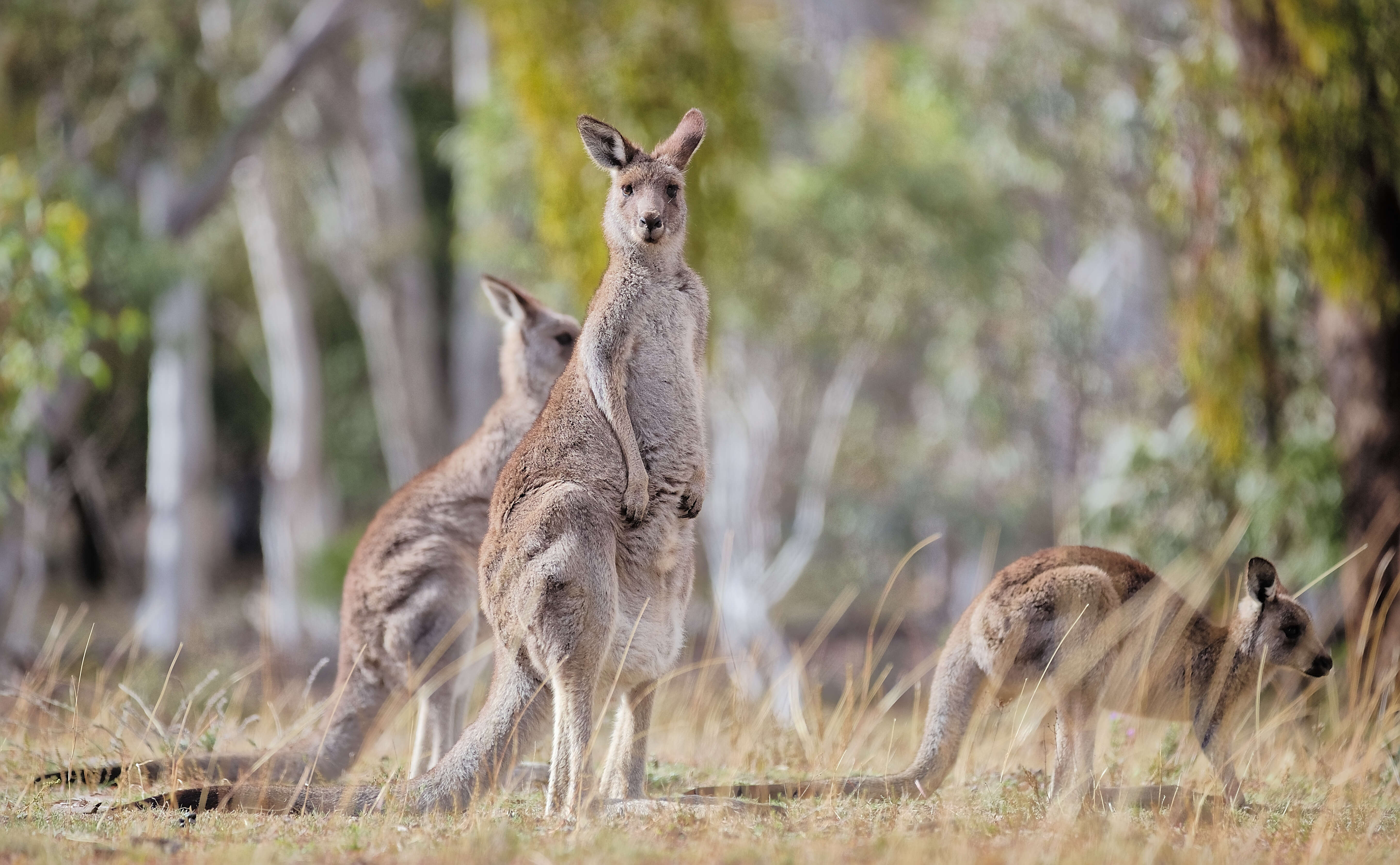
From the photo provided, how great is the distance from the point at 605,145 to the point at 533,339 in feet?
5.92

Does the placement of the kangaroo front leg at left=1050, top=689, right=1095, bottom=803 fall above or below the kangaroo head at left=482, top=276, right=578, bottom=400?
below

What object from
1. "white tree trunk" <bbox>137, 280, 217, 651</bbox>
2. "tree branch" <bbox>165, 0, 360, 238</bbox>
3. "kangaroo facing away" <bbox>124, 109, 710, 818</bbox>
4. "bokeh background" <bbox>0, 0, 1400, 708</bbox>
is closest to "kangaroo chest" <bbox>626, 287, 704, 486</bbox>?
"kangaroo facing away" <bbox>124, 109, 710, 818</bbox>

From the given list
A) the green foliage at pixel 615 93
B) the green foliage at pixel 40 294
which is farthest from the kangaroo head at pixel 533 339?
the green foliage at pixel 615 93

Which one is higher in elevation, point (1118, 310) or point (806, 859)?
point (1118, 310)

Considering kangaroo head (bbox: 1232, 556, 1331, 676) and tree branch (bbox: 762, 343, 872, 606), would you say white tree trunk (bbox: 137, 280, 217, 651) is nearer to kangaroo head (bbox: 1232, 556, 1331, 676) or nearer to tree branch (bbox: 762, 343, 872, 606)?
tree branch (bbox: 762, 343, 872, 606)

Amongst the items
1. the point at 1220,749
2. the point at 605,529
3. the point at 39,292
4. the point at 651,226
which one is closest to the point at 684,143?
the point at 651,226

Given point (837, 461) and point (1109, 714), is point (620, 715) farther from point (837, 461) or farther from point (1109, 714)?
point (837, 461)

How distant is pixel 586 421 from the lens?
4.02 metres

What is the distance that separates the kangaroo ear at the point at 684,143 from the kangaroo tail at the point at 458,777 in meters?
1.55

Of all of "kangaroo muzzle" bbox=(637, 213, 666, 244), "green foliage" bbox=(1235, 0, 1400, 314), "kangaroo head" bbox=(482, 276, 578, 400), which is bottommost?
"kangaroo head" bbox=(482, 276, 578, 400)

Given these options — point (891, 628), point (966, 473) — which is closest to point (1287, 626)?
point (891, 628)

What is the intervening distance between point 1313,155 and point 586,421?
444 centimetres

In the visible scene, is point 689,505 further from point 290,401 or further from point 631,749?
point 290,401

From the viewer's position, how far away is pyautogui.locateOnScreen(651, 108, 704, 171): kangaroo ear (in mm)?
4195
